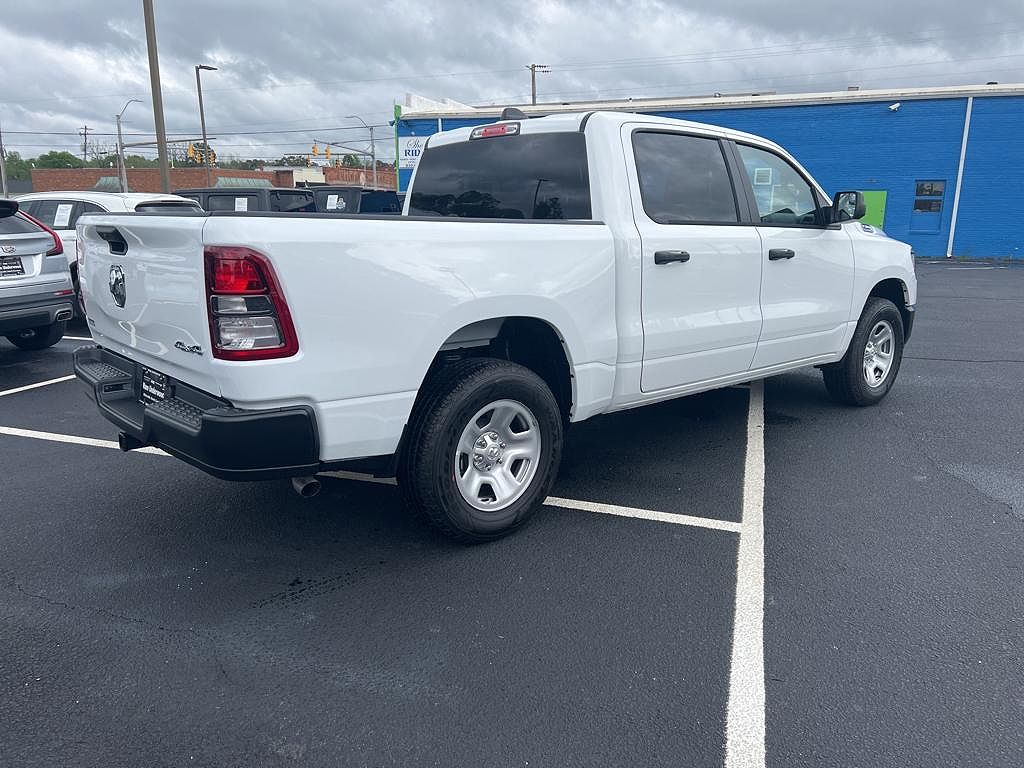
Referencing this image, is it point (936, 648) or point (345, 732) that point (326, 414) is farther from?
point (936, 648)

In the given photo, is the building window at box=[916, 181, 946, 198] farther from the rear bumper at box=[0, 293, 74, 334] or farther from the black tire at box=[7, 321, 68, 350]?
the rear bumper at box=[0, 293, 74, 334]

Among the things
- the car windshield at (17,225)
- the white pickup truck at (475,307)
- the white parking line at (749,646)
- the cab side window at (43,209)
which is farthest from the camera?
the cab side window at (43,209)

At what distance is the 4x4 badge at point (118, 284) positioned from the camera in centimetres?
341

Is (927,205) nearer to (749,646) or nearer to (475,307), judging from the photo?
(475,307)

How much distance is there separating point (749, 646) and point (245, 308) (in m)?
2.22

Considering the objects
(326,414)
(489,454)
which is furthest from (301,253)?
(489,454)

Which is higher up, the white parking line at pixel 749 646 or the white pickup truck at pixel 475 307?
the white pickup truck at pixel 475 307

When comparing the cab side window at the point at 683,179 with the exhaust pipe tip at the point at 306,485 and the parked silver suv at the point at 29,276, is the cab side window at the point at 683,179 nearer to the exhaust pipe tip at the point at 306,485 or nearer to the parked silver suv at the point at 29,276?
the exhaust pipe tip at the point at 306,485

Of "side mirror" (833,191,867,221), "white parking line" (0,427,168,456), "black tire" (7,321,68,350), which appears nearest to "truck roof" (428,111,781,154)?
"side mirror" (833,191,867,221)

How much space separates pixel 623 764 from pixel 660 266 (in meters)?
2.51

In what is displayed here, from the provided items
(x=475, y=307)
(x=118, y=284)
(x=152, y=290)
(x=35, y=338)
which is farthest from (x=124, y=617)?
(x=35, y=338)

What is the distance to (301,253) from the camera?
2748mm

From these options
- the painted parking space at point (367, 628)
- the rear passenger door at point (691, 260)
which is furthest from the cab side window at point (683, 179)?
the painted parking space at point (367, 628)

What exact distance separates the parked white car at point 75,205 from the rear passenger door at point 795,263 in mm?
7294
